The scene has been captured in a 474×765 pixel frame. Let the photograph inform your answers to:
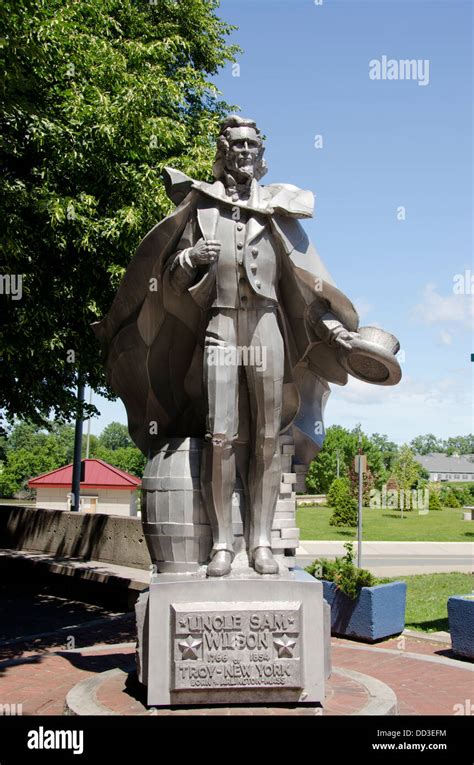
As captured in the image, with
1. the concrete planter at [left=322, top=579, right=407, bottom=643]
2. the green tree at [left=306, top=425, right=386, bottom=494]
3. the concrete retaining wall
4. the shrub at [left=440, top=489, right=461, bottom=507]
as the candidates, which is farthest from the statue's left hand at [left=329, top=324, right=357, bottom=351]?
the green tree at [left=306, top=425, right=386, bottom=494]

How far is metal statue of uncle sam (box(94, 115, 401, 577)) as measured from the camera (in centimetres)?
606

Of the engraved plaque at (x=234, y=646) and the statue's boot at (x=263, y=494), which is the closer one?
the engraved plaque at (x=234, y=646)

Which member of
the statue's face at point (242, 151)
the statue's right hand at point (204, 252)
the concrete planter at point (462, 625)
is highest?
the statue's face at point (242, 151)

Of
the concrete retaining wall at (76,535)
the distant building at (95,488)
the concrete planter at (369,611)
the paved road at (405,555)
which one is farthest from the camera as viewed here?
the distant building at (95,488)

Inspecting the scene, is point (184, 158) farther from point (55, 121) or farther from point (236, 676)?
point (236, 676)

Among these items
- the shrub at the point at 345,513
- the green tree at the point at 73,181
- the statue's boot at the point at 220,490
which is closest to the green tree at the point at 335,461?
the shrub at the point at 345,513

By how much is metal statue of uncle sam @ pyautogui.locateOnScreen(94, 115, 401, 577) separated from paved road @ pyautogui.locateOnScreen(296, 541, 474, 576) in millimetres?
10176

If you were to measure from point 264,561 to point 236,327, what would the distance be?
1.93 meters

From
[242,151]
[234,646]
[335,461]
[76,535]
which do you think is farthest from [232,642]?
[335,461]

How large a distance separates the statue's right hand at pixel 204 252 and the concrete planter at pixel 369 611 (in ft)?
18.0

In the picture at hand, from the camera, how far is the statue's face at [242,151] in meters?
6.16

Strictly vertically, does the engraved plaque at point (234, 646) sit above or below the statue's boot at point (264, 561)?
below

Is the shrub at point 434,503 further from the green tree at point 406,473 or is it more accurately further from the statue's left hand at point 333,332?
the statue's left hand at point 333,332

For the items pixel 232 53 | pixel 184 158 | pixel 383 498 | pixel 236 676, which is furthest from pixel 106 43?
pixel 383 498
